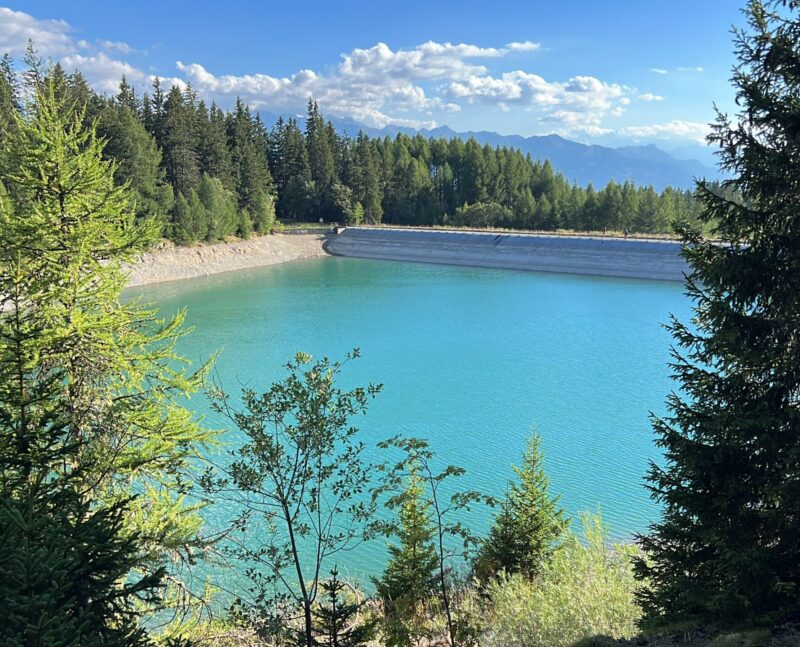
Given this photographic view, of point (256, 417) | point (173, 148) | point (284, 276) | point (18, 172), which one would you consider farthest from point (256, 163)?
point (256, 417)

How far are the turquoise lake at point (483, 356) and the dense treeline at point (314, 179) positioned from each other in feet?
32.4

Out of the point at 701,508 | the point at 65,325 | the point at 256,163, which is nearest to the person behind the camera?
the point at 701,508

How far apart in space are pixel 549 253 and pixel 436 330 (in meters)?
21.3

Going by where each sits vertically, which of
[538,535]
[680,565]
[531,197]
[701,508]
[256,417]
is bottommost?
[538,535]

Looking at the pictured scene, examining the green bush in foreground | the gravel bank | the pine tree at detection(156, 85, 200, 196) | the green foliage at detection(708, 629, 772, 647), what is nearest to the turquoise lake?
the gravel bank

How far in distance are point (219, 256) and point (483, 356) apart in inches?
1249

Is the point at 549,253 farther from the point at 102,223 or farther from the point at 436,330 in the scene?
the point at 102,223

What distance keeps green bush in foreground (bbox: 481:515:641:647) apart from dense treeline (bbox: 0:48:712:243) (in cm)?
3967

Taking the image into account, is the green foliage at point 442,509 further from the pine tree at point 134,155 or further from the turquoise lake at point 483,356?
the pine tree at point 134,155

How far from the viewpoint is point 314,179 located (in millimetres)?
62438

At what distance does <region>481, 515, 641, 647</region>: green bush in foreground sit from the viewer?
19.3 ft

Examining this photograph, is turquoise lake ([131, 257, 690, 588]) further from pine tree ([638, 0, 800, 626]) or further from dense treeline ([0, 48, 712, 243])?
dense treeline ([0, 48, 712, 243])

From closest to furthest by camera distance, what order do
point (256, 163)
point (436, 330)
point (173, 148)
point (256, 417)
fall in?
point (256, 417) < point (436, 330) < point (173, 148) < point (256, 163)

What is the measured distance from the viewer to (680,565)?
18.6ft
